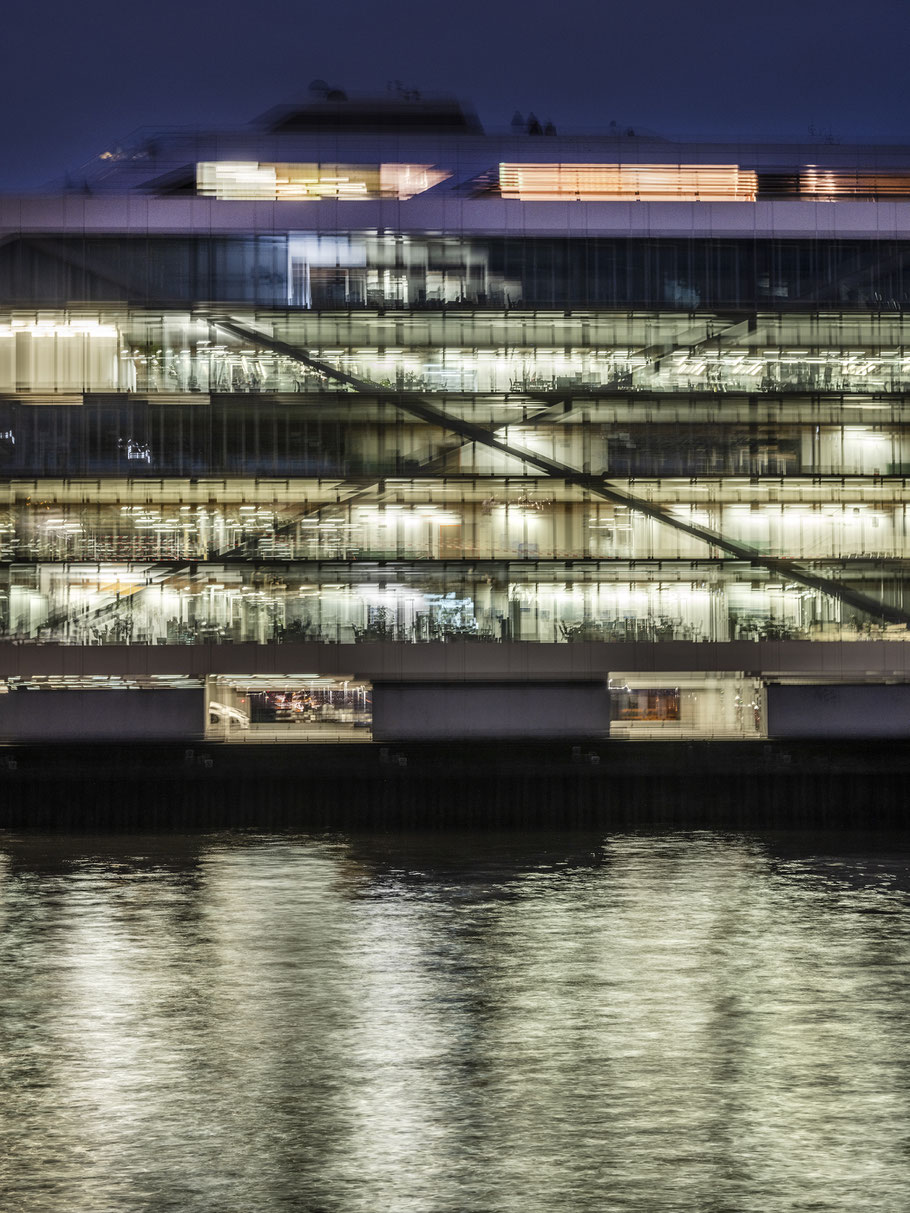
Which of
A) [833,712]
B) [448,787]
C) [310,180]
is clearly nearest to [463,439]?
[310,180]

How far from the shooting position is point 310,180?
77125 millimetres

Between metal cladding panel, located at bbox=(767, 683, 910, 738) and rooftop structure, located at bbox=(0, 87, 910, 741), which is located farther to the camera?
rooftop structure, located at bbox=(0, 87, 910, 741)

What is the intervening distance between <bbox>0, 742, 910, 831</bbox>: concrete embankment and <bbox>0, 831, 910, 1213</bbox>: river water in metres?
12.2

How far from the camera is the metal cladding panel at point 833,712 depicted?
6844cm

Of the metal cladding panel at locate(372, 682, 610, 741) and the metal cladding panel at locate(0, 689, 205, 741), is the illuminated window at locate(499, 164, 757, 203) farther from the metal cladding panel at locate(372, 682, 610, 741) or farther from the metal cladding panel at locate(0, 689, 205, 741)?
the metal cladding panel at locate(0, 689, 205, 741)

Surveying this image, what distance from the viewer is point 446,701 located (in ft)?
231

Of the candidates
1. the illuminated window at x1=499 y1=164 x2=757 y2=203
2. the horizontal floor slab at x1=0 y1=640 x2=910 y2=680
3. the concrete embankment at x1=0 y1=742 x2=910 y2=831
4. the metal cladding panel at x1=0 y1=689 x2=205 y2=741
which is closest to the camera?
the concrete embankment at x1=0 y1=742 x2=910 y2=831

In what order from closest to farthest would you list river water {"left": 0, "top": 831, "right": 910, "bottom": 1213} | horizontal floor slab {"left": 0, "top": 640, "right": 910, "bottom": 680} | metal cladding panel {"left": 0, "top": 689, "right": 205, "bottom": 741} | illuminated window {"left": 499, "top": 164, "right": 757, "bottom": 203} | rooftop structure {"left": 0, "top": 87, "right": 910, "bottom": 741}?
1. river water {"left": 0, "top": 831, "right": 910, "bottom": 1213}
2. metal cladding panel {"left": 0, "top": 689, "right": 205, "bottom": 741}
3. horizontal floor slab {"left": 0, "top": 640, "right": 910, "bottom": 680}
4. rooftop structure {"left": 0, "top": 87, "right": 910, "bottom": 741}
5. illuminated window {"left": 499, "top": 164, "right": 757, "bottom": 203}

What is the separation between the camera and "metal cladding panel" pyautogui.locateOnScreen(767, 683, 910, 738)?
68438 mm

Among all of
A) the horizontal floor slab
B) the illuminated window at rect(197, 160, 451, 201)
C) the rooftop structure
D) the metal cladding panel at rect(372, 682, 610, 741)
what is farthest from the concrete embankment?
the illuminated window at rect(197, 160, 451, 201)

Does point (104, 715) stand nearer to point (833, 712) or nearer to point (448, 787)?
point (448, 787)

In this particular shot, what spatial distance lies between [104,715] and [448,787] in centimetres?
2215

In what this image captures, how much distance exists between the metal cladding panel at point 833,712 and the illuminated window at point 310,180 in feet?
91.1

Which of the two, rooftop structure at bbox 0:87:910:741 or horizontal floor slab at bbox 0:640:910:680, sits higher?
rooftop structure at bbox 0:87:910:741
